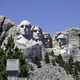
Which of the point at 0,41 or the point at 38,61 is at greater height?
the point at 0,41

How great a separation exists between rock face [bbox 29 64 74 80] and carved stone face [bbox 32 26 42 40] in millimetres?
3063

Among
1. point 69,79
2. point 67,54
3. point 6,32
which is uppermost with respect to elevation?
point 6,32

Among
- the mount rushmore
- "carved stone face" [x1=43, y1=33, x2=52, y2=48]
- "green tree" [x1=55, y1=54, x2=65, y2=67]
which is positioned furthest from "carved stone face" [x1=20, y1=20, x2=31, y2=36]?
"carved stone face" [x1=43, y1=33, x2=52, y2=48]

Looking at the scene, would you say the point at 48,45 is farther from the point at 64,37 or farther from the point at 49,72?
the point at 49,72

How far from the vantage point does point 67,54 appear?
22.3m

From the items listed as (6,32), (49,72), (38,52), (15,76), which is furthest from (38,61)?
(15,76)

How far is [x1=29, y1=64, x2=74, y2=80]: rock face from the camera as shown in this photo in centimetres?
1806

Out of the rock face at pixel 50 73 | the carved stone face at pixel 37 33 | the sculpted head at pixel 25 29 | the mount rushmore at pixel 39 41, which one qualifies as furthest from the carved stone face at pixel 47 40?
the rock face at pixel 50 73

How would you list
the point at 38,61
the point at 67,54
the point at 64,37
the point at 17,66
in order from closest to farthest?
the point at 17,66 → the point at 38,61 → the point at 67,54 → the point at 64,37

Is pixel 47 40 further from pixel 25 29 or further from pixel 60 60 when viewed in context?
pixel 60 60

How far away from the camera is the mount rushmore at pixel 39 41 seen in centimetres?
2053

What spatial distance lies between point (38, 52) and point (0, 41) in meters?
2.78

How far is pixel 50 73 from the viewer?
18.8 meters

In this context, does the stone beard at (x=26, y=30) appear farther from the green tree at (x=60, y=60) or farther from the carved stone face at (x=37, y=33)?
the green tree at (x=60, y=60)
